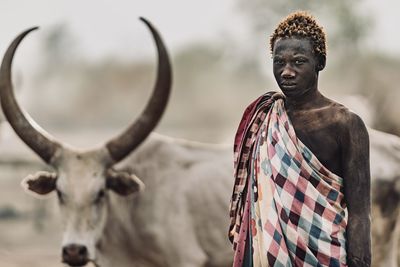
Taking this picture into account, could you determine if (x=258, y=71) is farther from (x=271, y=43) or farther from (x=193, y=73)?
(x=271, y=43)

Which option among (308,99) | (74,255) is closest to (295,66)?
(308,99)

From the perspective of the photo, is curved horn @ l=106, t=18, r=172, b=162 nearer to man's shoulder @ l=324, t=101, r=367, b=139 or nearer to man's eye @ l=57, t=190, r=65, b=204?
man's eye @ l=57, t=190, r=65, b=204

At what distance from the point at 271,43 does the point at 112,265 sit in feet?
11.8

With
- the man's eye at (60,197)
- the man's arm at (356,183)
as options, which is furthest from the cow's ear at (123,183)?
the man's arm at (356,183)

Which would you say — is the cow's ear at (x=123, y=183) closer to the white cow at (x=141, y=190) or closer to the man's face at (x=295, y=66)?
the white cow at (x=141, y=190)

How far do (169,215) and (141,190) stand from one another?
273 mm

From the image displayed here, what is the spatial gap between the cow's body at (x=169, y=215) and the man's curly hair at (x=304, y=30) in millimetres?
3544

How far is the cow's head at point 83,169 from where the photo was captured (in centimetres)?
654

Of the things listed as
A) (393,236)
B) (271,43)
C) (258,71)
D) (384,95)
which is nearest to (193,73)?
(258,71)

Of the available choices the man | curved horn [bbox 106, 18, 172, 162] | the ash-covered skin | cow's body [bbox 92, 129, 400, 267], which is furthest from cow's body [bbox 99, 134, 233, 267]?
the ash-covered skin

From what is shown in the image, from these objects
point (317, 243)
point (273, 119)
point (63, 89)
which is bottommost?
point (63, 89)

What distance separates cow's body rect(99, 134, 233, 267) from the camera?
22.7 ft

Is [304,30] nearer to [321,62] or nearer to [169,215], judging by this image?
[321,62]

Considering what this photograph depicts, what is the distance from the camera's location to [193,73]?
23000 millimetres
